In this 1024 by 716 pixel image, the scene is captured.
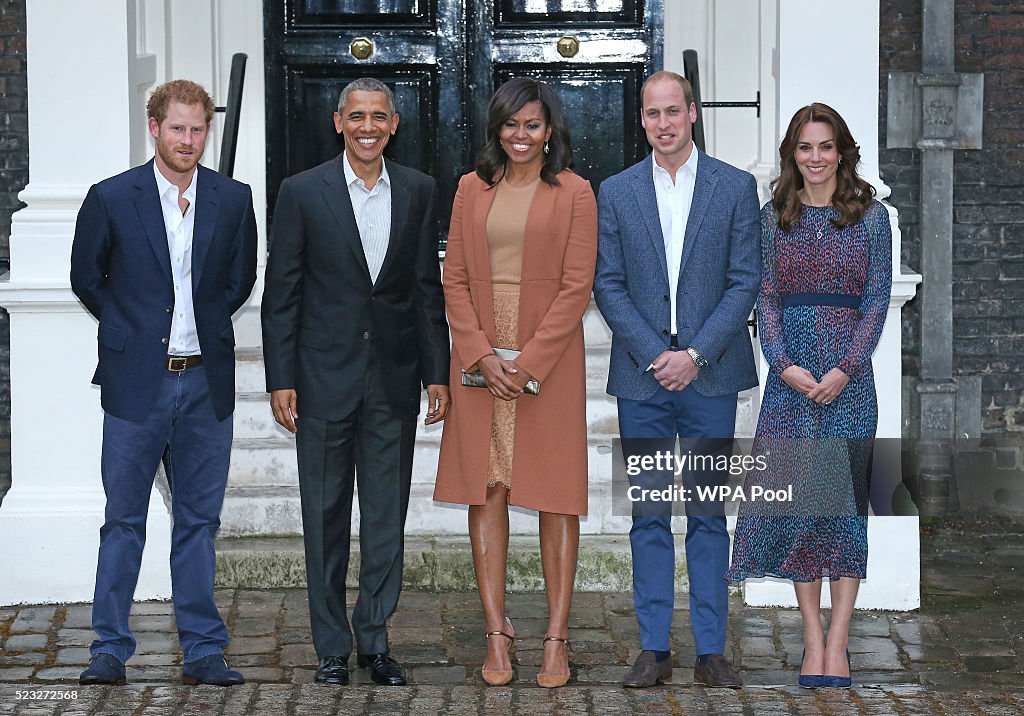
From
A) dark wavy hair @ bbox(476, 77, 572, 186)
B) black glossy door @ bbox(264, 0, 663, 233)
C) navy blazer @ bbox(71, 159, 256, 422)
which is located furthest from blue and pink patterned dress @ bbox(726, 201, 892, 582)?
black glossy door @ bbox(264, 0, 663, 233)

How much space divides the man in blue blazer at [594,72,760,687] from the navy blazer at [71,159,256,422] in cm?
124

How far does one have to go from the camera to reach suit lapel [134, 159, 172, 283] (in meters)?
5.19

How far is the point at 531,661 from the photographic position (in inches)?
220

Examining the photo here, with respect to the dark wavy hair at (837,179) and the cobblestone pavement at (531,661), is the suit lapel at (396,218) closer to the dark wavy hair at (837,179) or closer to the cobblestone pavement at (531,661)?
the dark wavy hair at (837,179)

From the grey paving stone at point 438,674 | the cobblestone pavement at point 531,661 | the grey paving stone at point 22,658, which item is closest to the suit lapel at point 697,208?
the cobblestone pavement at point 531,661

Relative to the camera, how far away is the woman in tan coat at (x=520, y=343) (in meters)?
5.17

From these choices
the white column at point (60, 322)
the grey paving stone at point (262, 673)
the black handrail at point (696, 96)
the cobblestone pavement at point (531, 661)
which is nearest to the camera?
the cobblestone pavement at point (531, 661)

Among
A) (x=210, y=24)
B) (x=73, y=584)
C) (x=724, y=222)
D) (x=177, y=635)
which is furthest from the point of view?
(x=210, y=24)

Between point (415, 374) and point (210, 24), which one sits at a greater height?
point (210, 24)

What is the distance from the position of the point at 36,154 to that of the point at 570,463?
8.93ft

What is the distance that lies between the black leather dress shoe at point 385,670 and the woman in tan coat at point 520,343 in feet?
0.92

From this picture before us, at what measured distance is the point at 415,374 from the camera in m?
5.38

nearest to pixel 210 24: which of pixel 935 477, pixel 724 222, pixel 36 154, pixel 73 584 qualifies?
pixel 36 154

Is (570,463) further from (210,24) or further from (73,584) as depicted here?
(210,24)
